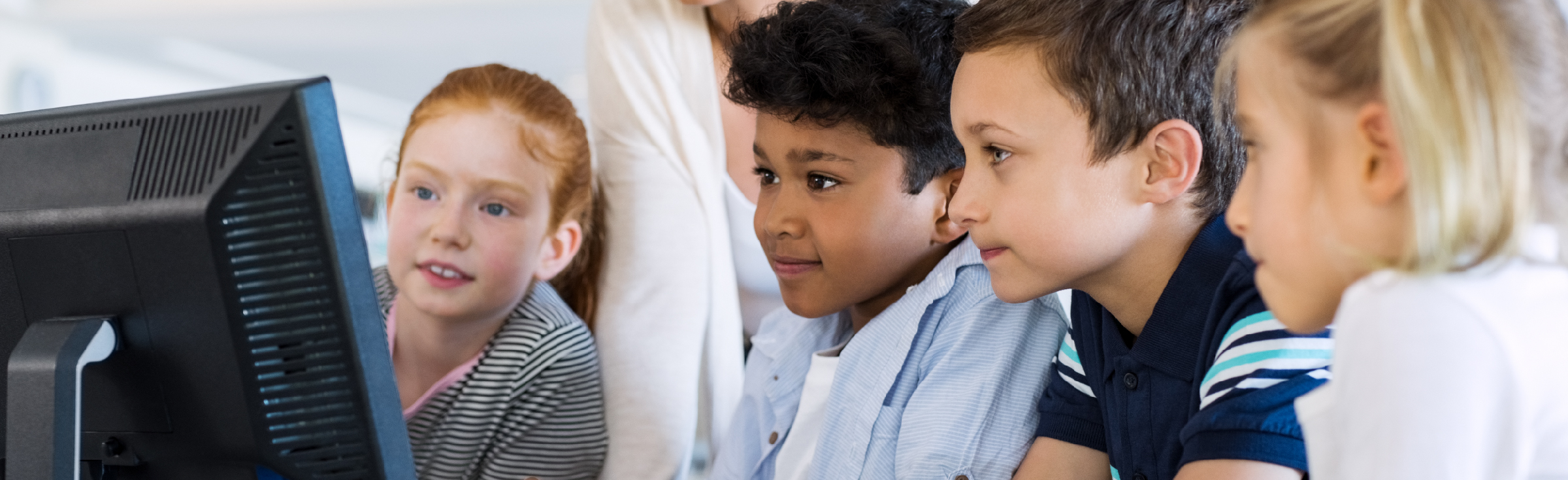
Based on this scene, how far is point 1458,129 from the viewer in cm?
49

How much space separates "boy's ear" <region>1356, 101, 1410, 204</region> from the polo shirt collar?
311mm

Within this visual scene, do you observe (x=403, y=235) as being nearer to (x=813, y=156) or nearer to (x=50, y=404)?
(x=813, y=156)

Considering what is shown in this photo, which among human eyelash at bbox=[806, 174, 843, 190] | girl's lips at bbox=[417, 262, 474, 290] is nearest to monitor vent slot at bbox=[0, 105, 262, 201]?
human eyelash at bbox=[806, 174, 843, 190]

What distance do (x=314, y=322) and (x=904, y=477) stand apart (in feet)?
1.92

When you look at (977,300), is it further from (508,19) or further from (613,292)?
(508,19)

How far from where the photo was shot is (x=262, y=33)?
3.07m

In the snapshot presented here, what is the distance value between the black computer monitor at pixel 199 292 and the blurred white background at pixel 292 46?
184cm

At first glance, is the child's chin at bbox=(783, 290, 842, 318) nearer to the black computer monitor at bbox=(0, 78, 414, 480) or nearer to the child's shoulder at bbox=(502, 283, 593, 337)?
the child's shoulder at bbox=(502, 283, 593, 337)

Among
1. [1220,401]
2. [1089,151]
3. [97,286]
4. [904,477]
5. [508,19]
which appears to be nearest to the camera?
[97,286]

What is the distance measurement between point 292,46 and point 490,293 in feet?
6.63

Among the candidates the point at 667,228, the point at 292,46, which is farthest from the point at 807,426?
the point at 292,46

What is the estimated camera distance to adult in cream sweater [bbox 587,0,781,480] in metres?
1.40

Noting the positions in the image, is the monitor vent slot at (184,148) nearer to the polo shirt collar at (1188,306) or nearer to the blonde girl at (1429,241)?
the blonde girl at (1429,241)

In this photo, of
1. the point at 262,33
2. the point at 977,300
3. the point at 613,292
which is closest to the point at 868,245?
the point at 977,300
